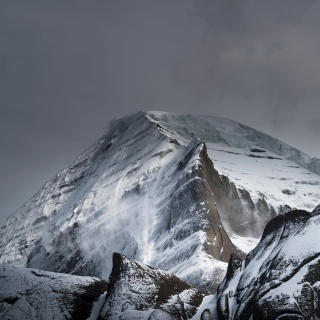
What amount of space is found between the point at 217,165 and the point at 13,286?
106 metres

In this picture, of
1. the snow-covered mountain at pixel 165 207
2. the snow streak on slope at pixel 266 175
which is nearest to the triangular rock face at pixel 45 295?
the snow-covered mountain at pixel 165 207

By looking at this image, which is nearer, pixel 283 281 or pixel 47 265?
pixel 283 281

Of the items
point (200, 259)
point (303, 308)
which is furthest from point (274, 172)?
point (303, 308)

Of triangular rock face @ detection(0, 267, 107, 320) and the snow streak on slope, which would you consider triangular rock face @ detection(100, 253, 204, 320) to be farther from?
the snow streak on slope

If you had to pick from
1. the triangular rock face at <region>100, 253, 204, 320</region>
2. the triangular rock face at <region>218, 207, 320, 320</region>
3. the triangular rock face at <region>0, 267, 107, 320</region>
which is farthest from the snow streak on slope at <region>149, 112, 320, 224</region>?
the triangular rock face at <region>218, 207, 320, 320</region>

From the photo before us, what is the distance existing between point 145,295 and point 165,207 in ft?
222

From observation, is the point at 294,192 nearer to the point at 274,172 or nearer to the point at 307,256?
the point at 274,172

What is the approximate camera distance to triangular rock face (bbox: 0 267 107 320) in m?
67.6

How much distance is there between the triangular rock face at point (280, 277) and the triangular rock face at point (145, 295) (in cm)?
411

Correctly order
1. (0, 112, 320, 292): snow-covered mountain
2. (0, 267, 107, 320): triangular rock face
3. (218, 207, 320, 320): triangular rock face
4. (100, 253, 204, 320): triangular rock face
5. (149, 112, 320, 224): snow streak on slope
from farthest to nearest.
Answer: (149, 112, 320, 224): snow streak on slope < (0, 112, 320, 292): snow-covered mountain < (0, 267, 107, 320): triangular rock face < (100, 253, 204, 320): triangular rock face < (218, 207, 320, 320): triangular rock face

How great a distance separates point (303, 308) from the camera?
2133 inches

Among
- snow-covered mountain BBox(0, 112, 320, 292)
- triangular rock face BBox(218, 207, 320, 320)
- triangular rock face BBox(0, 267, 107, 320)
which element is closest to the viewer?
triangular rock face BBox(218, 207, 320, 320)

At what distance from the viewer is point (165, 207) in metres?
135

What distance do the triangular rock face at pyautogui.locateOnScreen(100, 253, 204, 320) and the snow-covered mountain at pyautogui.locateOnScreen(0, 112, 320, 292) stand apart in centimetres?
2571
